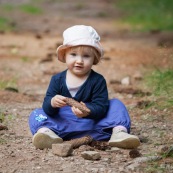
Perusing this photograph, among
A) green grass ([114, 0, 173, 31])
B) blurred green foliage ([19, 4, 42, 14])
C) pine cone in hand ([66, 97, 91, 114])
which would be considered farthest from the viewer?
blurred green foliage ([19, 4, 42, 14])

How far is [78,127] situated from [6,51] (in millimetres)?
6649

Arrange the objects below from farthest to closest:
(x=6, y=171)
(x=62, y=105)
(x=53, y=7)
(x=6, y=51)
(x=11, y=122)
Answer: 1. (x=53, y=7)
2. (x=6, y=51)
3. (x=11, y=122)
4. (x=62, y=105)
5. (x=6, y=171)

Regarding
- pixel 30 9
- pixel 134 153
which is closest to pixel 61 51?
pixel 134 153

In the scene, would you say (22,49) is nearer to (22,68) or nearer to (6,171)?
(22,68)

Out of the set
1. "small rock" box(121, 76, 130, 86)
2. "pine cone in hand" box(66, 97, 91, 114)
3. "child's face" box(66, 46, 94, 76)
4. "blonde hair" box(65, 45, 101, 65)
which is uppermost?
"blonde hair" box(65, 45, 101, 65)

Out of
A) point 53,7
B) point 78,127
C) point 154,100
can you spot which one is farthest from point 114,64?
point 53,7

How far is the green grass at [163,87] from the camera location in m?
6.28

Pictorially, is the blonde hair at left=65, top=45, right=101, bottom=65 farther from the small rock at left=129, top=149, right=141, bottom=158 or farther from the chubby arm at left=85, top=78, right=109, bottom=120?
the small rock at left=129, top=149, right=141, bottom=158

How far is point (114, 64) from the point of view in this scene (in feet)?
33.2

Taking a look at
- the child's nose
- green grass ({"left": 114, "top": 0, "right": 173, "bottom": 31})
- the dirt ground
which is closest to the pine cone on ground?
the dirt ground

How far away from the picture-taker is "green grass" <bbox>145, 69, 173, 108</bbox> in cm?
628

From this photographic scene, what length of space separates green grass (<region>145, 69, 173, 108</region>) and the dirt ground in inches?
3.8

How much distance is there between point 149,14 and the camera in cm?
1758

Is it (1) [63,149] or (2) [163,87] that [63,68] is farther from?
(1) [63,149]
